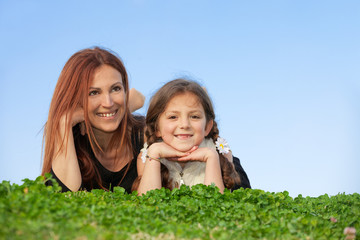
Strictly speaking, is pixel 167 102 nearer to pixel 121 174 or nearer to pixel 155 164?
pixel 155 164

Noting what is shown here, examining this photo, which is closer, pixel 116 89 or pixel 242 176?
pixel 116 89

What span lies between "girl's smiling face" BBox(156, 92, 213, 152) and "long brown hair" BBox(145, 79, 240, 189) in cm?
12

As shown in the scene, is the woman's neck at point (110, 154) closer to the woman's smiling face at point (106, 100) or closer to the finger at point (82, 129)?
the finger at point (82, 129)

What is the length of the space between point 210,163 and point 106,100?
228 centimetres

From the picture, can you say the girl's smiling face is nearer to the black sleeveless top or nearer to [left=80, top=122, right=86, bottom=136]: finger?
the black sleeveless top

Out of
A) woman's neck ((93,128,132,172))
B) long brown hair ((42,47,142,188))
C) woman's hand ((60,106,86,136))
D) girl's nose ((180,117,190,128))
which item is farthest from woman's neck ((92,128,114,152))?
girl's nose ((180,117,190,128))

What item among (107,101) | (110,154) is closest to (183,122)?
(107,101)

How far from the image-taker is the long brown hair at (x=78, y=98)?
7258 mm

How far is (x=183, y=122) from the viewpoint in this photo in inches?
257

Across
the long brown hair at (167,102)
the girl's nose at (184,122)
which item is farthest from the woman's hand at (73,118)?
the girl's nose at (184,122)

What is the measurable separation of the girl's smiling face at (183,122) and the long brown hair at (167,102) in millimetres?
123

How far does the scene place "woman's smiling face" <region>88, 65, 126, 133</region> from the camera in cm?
730

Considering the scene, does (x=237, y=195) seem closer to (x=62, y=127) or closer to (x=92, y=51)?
(x=62, y=127)

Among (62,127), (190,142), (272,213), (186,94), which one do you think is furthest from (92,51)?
A: (272,213)
